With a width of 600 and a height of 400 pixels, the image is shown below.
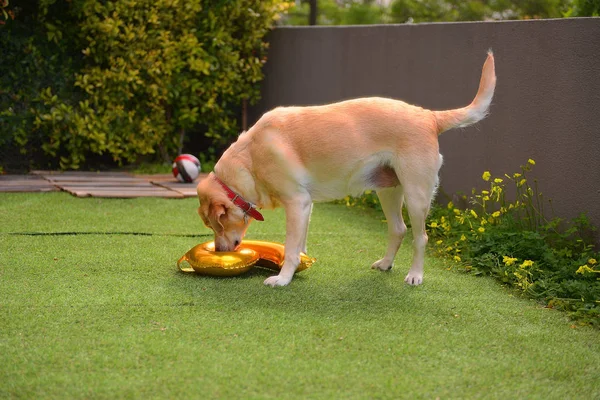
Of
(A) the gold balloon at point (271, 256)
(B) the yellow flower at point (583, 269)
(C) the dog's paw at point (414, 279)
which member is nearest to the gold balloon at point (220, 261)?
(A) the gold balloon at point (271, 256)

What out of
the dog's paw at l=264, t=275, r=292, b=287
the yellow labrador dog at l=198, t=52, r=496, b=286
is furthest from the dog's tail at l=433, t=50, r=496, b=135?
the dog's paw at l=264, t=275, r=292, b=287

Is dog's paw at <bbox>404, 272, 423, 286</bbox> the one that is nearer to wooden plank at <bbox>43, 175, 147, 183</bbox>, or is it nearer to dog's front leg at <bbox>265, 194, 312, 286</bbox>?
dog's front leg at <bbox>265, 194, 312, 286</bbox>

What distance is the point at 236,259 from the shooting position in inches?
177

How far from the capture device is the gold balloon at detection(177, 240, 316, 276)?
447 cm

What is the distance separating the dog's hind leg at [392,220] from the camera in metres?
4.81

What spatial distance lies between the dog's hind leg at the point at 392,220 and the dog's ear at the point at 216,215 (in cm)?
100

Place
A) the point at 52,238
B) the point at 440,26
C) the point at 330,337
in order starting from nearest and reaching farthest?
the point at 330,337 < the point at 52,238 < the point at 440,26

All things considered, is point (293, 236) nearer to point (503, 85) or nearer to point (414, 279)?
point (414, 279)

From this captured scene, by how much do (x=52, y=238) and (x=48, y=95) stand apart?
3.32 m

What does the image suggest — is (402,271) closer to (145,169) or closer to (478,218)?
(478,218)

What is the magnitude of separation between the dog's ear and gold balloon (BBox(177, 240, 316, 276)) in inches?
5.5

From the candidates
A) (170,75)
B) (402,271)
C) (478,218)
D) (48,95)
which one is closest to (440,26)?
(478,218)

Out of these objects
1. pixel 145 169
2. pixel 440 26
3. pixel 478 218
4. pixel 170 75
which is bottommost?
pixel 145 169

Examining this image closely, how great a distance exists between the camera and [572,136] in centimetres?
498
